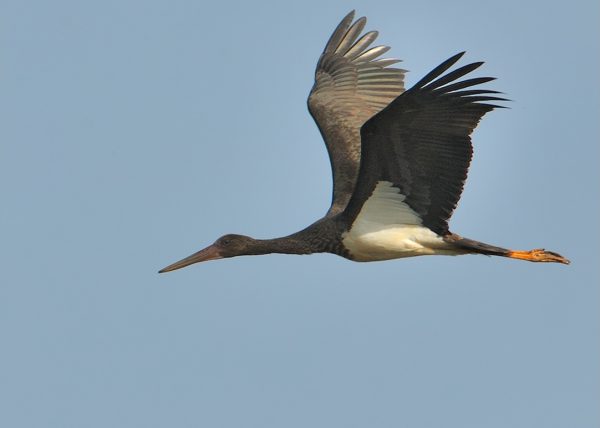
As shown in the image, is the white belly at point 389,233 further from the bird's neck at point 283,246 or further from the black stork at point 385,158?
the bird's neck at point 283,246

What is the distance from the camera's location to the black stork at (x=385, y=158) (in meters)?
14.5

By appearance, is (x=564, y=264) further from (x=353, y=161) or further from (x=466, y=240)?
(x=353, y=161)

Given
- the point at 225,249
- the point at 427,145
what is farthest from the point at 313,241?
the point at 427,145

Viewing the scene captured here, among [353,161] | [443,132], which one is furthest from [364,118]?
[443,132]

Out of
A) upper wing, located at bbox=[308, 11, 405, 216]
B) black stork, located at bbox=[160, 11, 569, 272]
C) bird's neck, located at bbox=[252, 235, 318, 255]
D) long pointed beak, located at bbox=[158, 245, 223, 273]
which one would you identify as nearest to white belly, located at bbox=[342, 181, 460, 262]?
black stork, located at bbox=[160, 11, 569, 272]

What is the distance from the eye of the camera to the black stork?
14.5 meters

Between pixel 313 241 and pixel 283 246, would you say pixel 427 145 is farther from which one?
pixel 283 246

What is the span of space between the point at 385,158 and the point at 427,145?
0.57m

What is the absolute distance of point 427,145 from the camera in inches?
588

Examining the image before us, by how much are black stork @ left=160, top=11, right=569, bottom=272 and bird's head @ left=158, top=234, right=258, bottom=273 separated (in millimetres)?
14

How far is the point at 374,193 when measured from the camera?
52.0 ft

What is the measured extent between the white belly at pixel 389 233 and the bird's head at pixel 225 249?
1586mm

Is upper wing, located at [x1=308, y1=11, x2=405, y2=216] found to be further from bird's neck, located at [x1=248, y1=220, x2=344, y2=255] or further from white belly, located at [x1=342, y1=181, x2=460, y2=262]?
white belly, located at [x1=342, y1=181, x2=460, y2=262]

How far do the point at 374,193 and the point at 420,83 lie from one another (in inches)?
82.9
